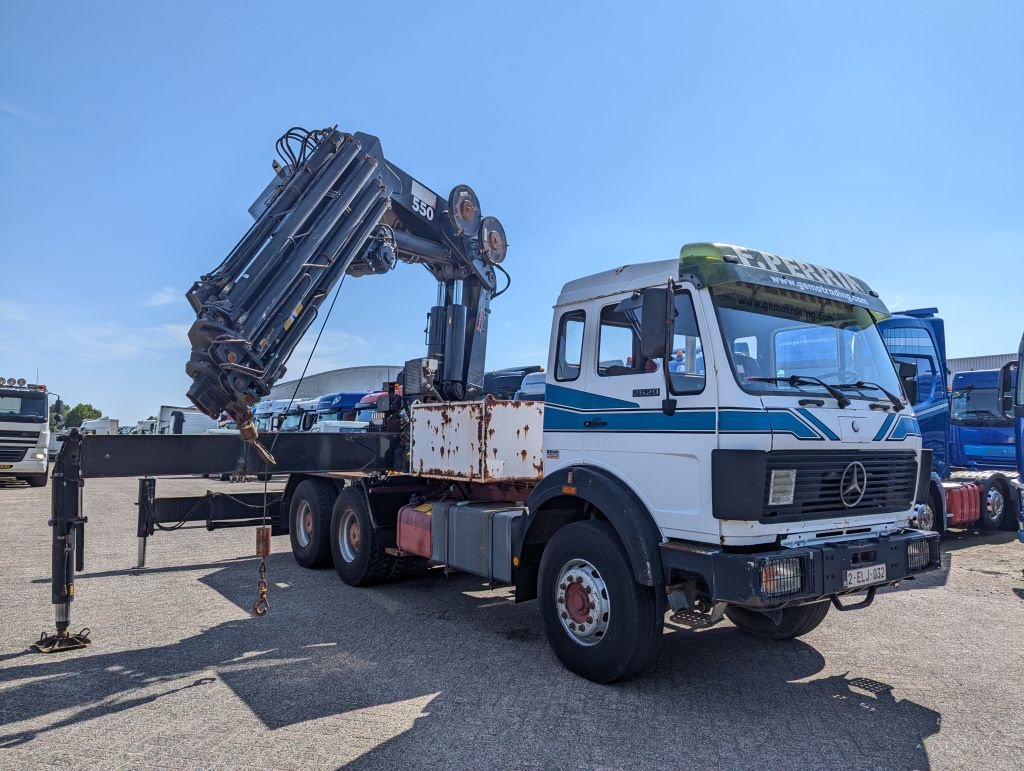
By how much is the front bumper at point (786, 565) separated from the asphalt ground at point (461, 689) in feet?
2.54

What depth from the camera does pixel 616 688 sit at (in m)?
4.90

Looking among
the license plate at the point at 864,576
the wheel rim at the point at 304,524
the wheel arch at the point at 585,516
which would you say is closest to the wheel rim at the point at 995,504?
the license plate at the point at 864,576

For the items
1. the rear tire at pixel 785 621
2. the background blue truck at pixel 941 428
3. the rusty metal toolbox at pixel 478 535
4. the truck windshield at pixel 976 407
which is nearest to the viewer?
the rear tire at pixel 785 621

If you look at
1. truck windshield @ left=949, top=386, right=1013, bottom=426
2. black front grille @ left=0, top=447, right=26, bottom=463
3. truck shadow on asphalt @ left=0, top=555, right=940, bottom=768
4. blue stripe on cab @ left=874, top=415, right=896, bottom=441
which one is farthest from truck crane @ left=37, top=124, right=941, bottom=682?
black front grille @ left=0, top=447, right=26, bottom=463

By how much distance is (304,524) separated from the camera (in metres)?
9.38

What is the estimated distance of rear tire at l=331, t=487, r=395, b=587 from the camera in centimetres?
783

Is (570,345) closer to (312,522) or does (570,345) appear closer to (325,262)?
(325,262)

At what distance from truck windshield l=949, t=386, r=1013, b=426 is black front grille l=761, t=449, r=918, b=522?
10915 millimetres

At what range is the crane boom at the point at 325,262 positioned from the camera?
23.7ft

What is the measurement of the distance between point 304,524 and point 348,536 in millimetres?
1254

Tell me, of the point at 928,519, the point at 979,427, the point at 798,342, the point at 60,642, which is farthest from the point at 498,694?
the point at 979,427

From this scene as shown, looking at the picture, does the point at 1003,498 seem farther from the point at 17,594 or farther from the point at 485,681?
the point at 17,594

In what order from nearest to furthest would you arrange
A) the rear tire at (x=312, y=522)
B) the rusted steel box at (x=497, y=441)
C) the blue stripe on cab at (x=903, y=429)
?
the blue stripe on cab at (x=903, y=429) → the rusted steel box at (x=497, y=441) → the rear tire at (x=312, y=522)

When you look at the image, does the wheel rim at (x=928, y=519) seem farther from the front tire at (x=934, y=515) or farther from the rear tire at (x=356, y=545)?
the rear tire at (x=356, y=545)
